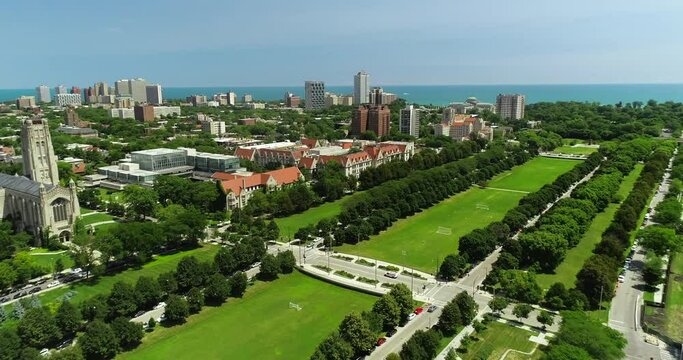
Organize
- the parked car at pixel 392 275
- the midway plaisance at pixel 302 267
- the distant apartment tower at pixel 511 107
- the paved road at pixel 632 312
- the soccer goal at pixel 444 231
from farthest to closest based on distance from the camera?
the distant apartment tower at pixel 511 107
the soccer goal at pixel 444 231
the parked car at pixel 392 275
the paved road at pixel 632 312
the midway plaisance at pixel 302 267

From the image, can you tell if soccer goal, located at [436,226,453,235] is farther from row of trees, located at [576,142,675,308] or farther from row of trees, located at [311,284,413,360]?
row of trees, located at [311,284,413,360]

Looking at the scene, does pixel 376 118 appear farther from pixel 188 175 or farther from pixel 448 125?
pixel 188 175

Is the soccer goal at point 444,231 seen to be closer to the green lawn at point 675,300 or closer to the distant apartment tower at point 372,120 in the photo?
the green lawn at point 675,300

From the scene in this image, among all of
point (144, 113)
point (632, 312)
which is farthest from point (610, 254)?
point (144, 113)

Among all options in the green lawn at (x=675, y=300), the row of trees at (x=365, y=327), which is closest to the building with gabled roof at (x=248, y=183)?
the row of trees at (x=365, y=327)

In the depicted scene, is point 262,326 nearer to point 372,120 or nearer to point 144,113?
point 372,120

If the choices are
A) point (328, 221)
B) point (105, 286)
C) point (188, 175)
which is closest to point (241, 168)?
point (188, 175)
